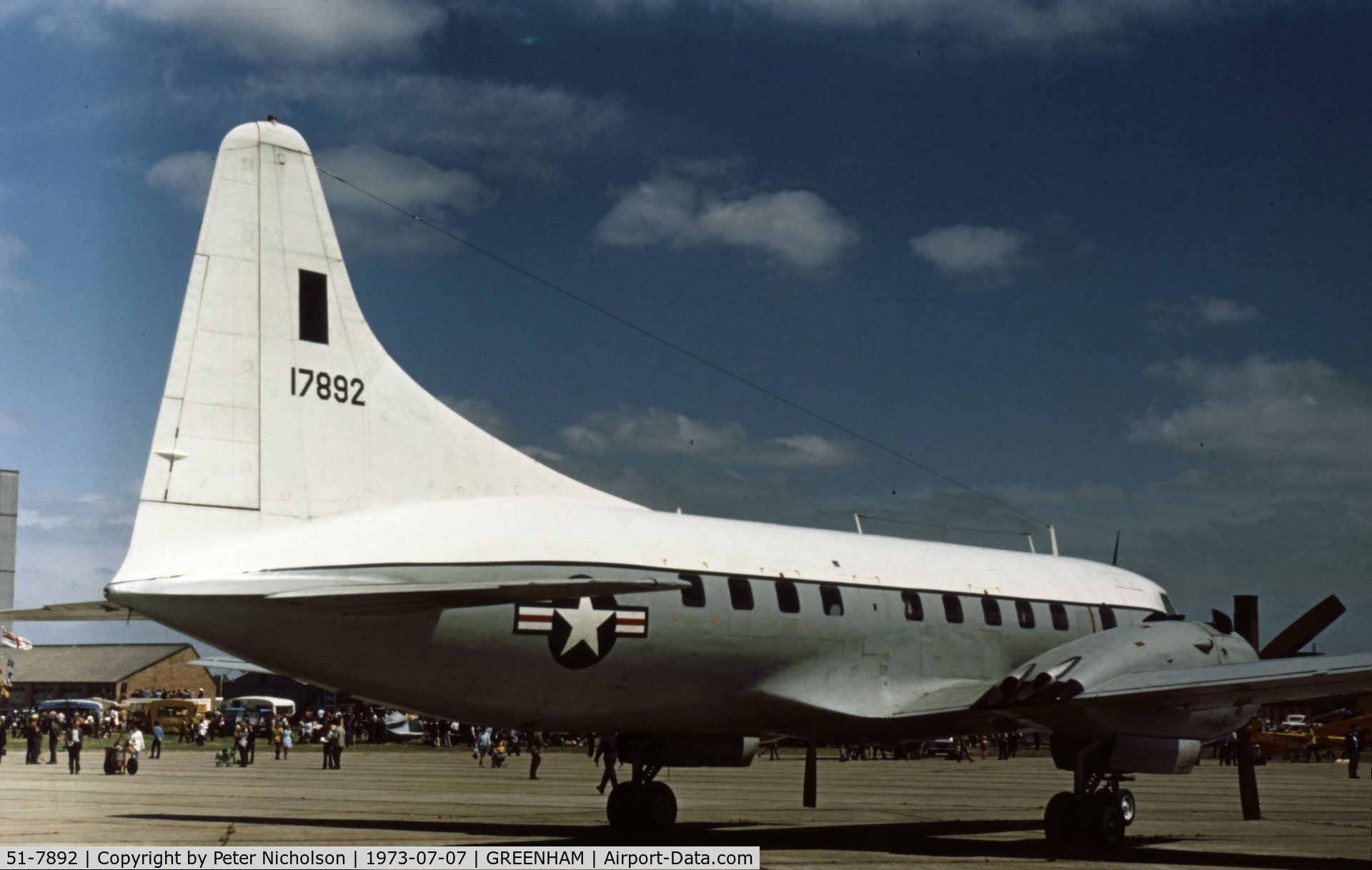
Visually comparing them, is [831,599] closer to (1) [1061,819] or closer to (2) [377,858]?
(1) [1061,819]

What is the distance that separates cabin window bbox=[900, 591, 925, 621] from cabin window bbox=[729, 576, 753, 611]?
289 centimetres

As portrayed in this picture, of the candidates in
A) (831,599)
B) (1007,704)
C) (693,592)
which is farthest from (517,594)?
(1007,704)

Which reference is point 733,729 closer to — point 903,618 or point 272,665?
point 903,618

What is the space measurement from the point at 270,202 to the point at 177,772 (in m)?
31.9

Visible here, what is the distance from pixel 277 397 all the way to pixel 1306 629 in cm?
1737

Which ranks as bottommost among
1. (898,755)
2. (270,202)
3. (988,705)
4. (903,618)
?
(898,755)

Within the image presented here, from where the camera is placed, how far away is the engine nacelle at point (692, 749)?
18.3 m

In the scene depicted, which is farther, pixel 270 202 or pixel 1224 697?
pixel 1224 697

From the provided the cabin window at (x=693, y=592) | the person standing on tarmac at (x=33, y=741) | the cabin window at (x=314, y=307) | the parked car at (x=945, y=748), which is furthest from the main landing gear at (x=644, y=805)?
the parked car at (x=945, y=748)

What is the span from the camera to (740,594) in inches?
678

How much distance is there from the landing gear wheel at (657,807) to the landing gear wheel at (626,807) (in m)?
0.09

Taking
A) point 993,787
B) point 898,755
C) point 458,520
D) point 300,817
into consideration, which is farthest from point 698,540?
point 898,755

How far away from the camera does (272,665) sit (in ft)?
47.3

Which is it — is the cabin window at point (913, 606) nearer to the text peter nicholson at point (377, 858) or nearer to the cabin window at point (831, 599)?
the cabin window at point (831, 599)
